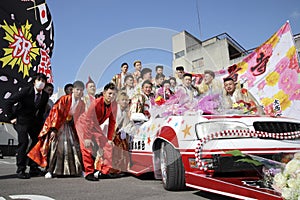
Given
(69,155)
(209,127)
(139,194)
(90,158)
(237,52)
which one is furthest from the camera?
(237,52)

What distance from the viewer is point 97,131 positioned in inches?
166

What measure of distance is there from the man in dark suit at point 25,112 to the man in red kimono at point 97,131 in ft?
2.74

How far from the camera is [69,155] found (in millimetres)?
4430

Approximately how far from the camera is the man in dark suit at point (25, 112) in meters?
4.14

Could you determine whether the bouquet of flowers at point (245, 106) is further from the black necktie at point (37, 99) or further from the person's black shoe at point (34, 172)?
the person's black shoe at point (34, 172)

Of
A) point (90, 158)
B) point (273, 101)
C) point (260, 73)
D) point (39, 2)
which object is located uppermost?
point (39, 2)

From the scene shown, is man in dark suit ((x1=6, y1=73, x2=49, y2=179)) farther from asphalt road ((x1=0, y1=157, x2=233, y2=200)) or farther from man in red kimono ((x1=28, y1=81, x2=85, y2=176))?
asphalt road ((x1=0, y1=157, x2=233, y2=200))

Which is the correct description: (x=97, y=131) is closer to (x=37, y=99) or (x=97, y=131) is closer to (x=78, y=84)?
(x=78, y=84)

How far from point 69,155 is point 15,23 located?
6.57m

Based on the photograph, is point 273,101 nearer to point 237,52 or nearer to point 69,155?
point 69,155

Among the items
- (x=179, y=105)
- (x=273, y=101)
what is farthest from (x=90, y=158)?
(x=273, y=101)

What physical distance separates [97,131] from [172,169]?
69.2 inches

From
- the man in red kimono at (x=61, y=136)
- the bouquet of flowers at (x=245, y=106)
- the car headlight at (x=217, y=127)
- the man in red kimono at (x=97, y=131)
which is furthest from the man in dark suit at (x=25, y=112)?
the bouquet of flowers at (x=245, y=106)

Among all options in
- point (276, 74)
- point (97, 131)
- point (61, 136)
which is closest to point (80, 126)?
point (97, 131)
